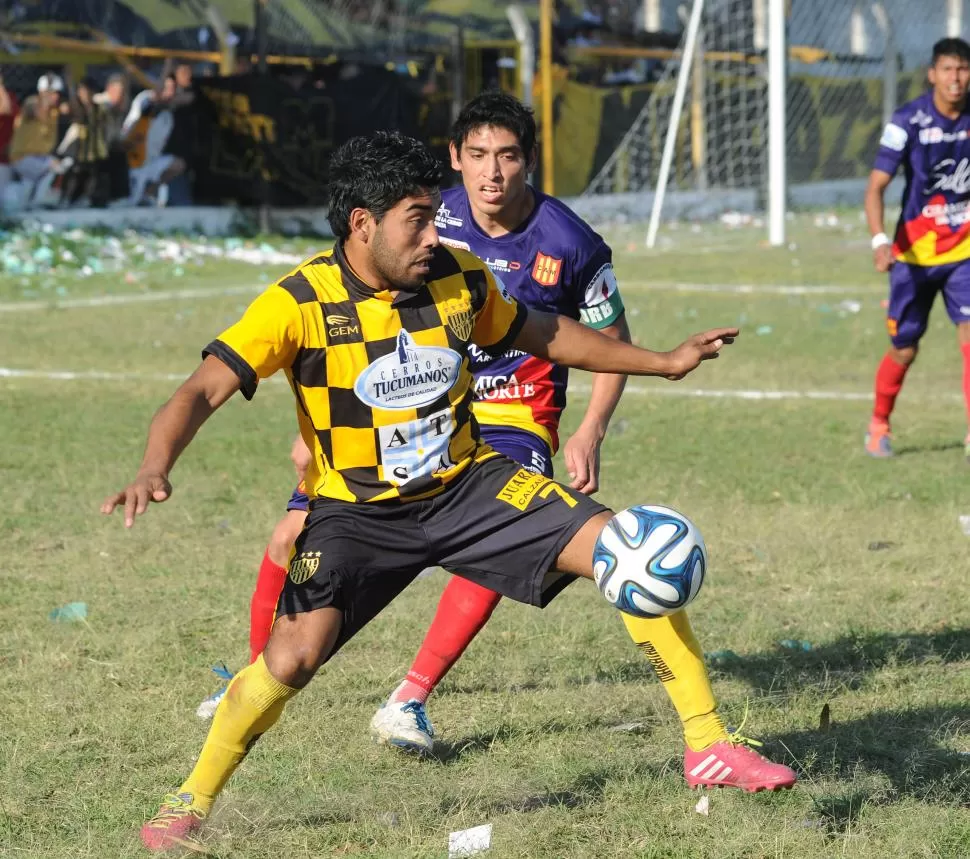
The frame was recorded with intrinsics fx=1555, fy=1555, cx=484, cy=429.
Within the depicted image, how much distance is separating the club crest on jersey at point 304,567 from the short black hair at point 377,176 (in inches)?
36.3

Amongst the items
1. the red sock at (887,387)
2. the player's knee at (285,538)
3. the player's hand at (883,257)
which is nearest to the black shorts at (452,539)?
the player's knee at (285,538)

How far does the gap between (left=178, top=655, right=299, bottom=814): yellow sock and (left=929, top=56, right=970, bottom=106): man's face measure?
21.7ft

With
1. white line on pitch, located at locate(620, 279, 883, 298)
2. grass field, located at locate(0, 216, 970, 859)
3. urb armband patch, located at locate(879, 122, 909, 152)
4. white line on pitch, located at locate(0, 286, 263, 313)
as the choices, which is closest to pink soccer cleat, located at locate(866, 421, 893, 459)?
grass field, located at locate(0, 216, 970, 859)

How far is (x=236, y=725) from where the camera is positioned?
4.21 metres

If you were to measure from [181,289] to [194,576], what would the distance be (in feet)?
37.7

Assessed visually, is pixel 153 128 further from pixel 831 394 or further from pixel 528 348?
pixel 528 348

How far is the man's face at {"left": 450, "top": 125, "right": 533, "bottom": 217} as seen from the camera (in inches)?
215

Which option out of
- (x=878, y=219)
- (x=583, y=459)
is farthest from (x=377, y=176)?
(x=878, y=219)

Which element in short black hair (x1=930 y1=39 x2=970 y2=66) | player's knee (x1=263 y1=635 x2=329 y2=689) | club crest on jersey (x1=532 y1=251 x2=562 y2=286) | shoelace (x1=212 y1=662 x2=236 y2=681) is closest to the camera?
player's knee (x1=263 y1=635 x2=329 y2=689)

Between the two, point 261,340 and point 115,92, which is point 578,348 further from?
point 115,92

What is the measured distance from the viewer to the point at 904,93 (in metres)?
33.8

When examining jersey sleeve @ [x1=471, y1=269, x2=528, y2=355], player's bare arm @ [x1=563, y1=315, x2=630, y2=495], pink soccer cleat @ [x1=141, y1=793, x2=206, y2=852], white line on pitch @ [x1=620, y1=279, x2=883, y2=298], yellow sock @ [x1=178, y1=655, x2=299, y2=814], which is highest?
jersey sleeve @ [x1=471, y1=269, x2=528, y2=355]

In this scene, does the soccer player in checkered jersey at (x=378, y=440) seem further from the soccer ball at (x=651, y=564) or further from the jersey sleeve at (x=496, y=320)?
the soccer ball at (x=651, y=564)

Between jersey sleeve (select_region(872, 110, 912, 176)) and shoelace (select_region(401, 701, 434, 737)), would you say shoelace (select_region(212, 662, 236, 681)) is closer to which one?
shoelace (select_region(401, 701, 434, 737))
